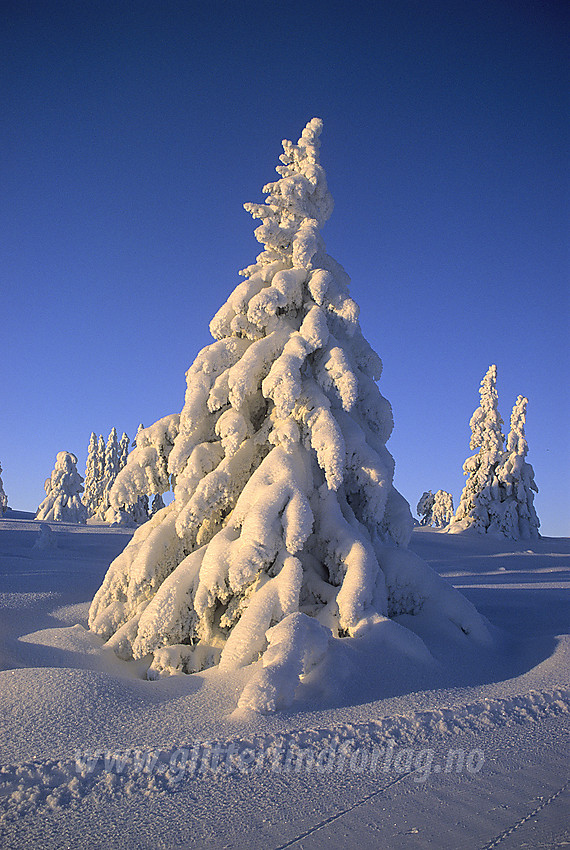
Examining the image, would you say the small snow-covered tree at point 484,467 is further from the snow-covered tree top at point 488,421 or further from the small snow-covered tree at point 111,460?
the small snow-covered tree at point 111,460

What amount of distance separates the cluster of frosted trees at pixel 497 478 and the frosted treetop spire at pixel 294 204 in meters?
29.1

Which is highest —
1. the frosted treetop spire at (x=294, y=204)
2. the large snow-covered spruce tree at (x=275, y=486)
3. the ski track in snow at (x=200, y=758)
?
the frosted treetop spire at (x=294, y=204)

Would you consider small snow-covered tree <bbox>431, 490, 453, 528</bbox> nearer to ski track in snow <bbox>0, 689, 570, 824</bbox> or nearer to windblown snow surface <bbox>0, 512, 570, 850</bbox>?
windblown snow surface <bbox>0, 512, 570, 850</bbox>

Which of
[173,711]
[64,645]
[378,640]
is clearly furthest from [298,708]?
[64,645]

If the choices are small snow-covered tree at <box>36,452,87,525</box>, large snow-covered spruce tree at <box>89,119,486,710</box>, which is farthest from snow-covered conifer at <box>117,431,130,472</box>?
large snow-covered spruce tree at <box>89,119,486,710</box>

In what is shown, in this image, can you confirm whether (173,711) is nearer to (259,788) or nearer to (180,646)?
(259,788)

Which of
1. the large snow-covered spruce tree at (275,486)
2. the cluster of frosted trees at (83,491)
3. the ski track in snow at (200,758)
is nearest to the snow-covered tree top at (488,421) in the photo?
the cluster of frosted trees at (83,491)

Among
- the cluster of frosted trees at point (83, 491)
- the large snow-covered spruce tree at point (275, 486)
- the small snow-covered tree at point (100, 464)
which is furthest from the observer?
the small snow-covered tree at point (100, 464)

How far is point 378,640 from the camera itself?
16.9 feet

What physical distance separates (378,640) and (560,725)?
1.71 m

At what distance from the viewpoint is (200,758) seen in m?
3.16

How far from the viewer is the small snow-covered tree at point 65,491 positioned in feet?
150

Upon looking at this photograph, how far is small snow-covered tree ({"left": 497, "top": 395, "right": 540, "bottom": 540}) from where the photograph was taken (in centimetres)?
3225

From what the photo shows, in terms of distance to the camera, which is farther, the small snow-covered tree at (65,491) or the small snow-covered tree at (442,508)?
the small snow-covered tree at (442,508)
